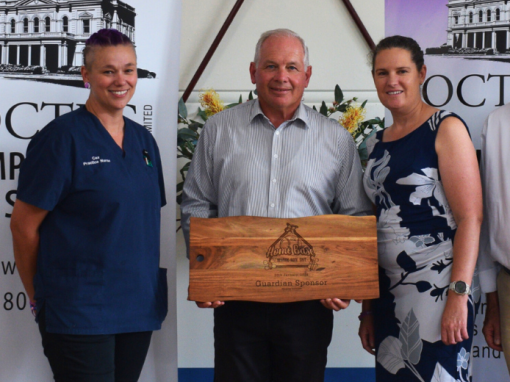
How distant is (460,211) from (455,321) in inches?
11.9

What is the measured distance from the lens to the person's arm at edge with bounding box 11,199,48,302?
1434 mm

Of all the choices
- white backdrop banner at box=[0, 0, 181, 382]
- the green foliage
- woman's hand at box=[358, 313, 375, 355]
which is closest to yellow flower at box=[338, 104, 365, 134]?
the green foliage

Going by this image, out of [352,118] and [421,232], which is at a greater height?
[352,118]

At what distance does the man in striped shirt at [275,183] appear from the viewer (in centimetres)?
154

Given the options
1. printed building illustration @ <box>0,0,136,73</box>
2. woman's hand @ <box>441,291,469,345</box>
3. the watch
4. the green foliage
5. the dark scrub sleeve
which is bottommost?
woman's hand @ <box>441,291,469,345</box>

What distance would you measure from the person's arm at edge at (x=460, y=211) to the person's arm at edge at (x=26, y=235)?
1152 millimetres

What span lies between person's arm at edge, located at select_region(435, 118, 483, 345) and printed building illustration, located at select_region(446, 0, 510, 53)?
Answer: 0.70 metres

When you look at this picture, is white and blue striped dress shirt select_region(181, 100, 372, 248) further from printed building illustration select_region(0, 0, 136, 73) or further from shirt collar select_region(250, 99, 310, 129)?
printed building illustration select_region(0, 0, 136, 73)

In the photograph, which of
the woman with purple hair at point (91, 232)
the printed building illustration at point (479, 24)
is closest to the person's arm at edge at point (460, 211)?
the printed building illustration at point (479, 24)

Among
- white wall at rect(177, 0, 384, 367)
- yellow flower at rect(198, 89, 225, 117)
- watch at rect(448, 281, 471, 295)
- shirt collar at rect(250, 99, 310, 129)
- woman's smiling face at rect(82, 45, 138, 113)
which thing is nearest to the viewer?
watch at rect(448, 281, 471, 295)

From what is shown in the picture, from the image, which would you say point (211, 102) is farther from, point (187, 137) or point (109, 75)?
point (109, 75)

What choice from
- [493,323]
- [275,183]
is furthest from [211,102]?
[493,323]

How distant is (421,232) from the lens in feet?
4.77

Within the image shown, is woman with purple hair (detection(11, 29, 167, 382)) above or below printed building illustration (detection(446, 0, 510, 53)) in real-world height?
below
